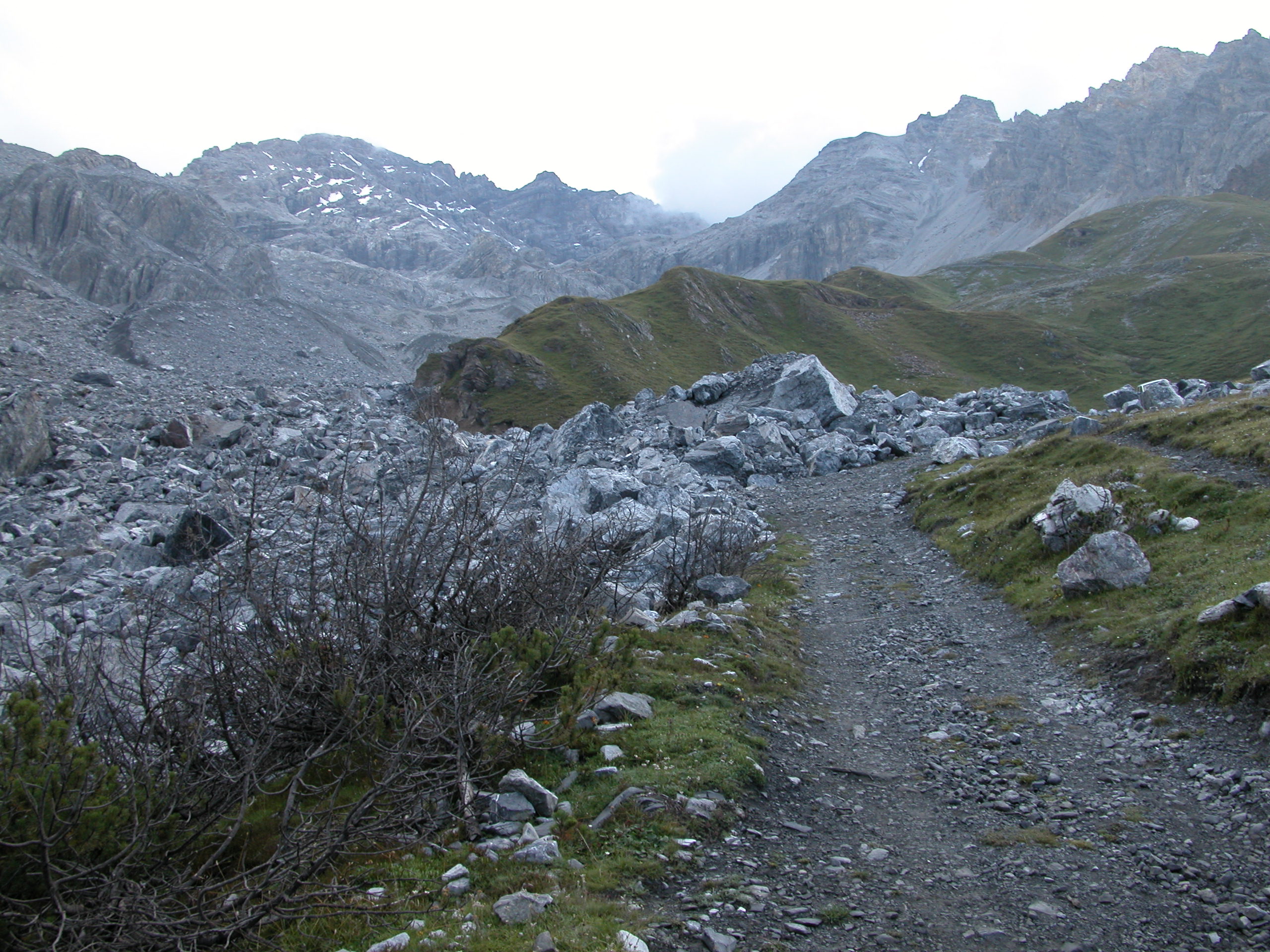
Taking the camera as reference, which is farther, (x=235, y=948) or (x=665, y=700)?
(x=665, y=700)

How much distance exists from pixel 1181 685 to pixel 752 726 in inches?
A: 220

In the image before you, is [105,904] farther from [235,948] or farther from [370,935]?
[370,935]

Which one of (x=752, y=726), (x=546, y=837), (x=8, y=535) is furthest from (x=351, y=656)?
(x=8, y=535)

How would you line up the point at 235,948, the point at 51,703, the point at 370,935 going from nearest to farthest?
the point at 235,948, the point at 370,935, the point at 51,703

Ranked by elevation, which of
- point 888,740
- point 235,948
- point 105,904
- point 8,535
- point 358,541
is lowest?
point 8,535

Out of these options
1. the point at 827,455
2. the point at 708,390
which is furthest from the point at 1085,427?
the point at 708,390

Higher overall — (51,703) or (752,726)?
(51,703)

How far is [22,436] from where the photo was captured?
31.5 m

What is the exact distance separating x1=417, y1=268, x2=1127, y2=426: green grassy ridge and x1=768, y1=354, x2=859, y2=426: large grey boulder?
22345mm

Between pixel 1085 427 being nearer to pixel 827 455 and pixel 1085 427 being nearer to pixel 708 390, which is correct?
pixel 827 455

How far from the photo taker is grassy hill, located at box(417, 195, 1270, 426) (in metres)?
75.0

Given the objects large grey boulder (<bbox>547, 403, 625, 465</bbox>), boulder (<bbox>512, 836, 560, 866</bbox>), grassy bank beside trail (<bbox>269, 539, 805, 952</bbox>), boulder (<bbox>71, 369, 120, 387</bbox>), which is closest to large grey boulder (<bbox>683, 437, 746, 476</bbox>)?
large grey boulder (<bbox>547, 403, 625, 465</bbox>)

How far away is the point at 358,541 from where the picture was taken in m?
9.93

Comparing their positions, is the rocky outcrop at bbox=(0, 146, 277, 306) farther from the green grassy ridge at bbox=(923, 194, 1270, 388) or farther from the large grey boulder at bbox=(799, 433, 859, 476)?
the green grassy ridge at bbox=(923, 194, 1270, 388)
